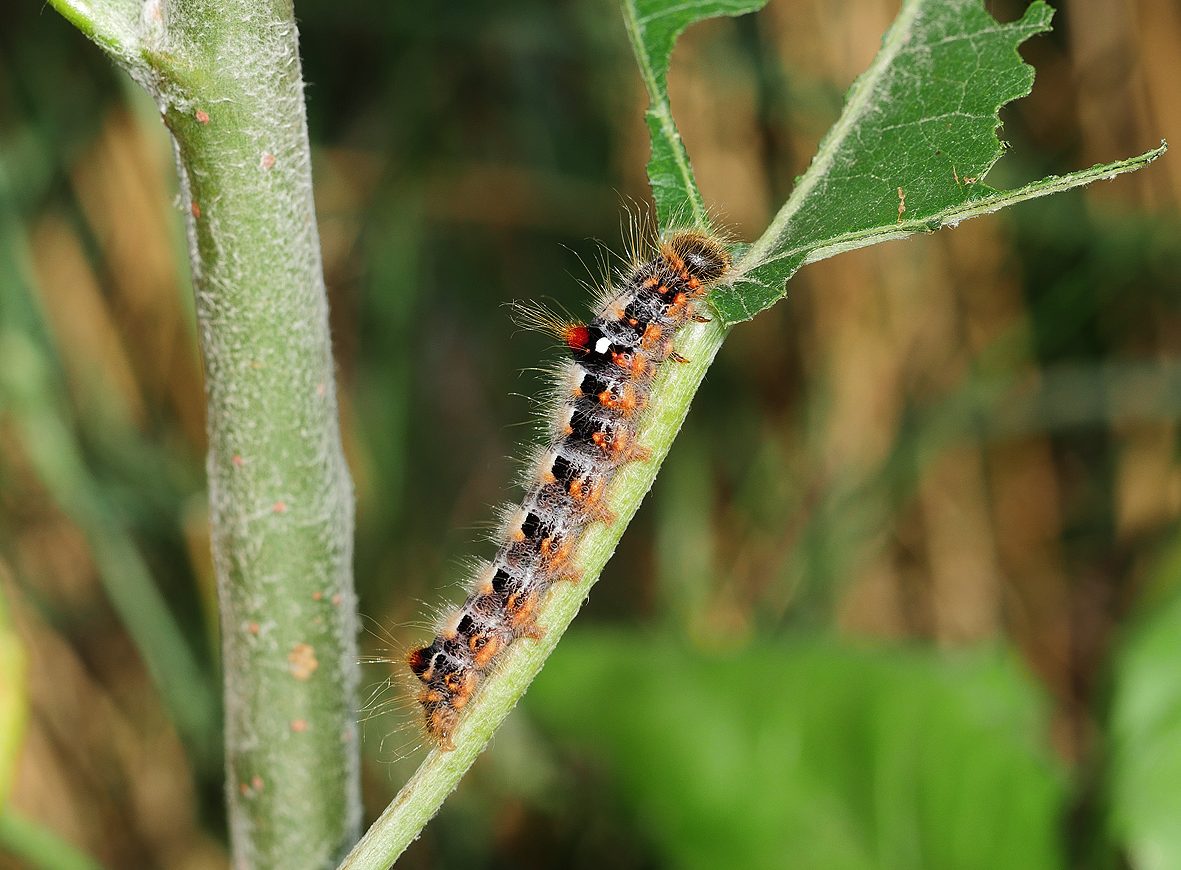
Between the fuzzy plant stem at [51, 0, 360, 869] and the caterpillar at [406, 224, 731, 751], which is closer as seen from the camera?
the fuzzy plant stem at [51, 0, 360, 869]

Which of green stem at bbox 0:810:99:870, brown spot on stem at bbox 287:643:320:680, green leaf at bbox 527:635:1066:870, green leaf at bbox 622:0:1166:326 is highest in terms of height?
green leaf at bbox 622:0:1166:326

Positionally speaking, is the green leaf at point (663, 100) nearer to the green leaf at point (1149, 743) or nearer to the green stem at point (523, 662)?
the green stem at point (523, 662)

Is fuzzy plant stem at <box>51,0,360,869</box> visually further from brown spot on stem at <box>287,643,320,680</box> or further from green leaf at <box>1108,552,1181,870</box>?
green leaf at <box>1108,552,1181,870</box>

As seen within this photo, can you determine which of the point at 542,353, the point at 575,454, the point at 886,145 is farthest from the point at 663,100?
the point at 542,353

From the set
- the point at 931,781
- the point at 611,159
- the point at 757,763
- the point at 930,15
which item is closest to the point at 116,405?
the point at 611,159

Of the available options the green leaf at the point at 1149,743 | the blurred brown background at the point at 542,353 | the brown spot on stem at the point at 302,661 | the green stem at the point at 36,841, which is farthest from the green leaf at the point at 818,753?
the brown spot on stem at the point at 302,661

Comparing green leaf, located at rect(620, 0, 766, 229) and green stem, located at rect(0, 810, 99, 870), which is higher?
green leaf, located at rect(620, 0, 766, 229)

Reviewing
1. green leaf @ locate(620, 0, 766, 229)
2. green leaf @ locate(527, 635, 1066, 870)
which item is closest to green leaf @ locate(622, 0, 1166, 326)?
green leaf @ locate(620, 0, 766, 229)
